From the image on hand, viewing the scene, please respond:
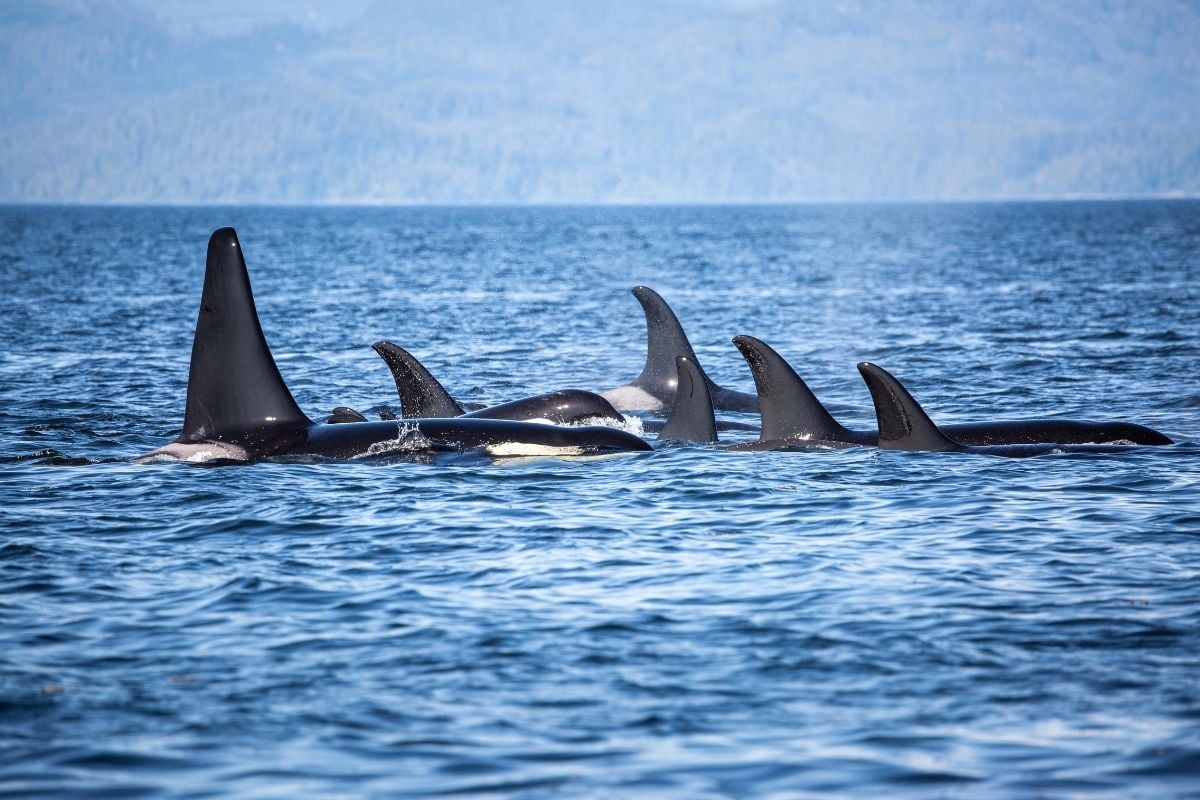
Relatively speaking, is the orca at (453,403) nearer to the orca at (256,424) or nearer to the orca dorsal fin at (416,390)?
the orca dorsal fin at (416,390)

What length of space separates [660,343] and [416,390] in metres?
4.32

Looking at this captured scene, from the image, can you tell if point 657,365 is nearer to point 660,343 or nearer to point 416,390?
point 660,343

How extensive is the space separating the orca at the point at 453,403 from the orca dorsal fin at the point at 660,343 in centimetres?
238

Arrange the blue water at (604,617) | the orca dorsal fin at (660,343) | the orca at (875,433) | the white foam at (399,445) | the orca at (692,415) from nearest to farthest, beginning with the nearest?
the blue water at (604,617), the white foam at (399,445), the orca at (875,433), the orca at (692,415), the orca dorsal fin at (660,343)

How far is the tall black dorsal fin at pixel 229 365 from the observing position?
1386 centimetres

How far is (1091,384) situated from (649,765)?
17.5 m

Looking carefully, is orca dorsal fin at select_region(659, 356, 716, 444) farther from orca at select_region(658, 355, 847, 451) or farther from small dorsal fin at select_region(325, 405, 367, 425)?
small dorsal fin at select_region(325, 405, 367, 425)

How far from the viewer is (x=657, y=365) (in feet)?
66.4

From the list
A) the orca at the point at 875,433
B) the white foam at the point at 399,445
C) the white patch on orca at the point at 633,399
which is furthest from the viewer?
the white patch on orca at the point at 633,399

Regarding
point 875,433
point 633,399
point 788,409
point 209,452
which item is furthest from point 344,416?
point 875,433

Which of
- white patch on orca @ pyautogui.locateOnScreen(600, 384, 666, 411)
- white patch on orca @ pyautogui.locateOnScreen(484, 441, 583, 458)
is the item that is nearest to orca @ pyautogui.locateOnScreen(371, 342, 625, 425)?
white patch on orca @ pyautogui.locateOnScreen(484, 441, 583, 458)

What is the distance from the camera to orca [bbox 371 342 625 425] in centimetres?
1658

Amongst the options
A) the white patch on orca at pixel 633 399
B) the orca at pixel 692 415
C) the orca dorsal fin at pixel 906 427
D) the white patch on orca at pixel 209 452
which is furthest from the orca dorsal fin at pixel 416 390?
the orca dorsal fin at pixel 906 427

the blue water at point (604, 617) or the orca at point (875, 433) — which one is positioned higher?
the orca at point (875, 433)
